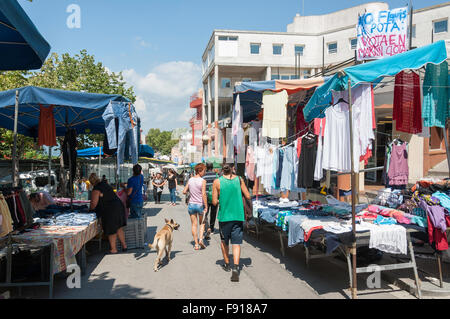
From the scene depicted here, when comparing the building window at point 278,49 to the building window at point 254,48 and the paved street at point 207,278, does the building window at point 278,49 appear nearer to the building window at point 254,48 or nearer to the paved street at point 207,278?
the building window at point 254,48

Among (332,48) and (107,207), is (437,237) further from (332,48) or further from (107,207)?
A: (332,48)

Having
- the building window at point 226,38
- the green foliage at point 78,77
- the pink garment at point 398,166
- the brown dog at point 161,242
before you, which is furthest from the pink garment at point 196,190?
the building window at point 226,38

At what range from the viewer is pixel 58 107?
9.05 m

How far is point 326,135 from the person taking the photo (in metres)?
5.46

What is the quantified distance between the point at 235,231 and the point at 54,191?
15.1 meters

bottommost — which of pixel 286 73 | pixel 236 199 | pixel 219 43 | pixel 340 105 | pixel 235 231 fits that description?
pixel 235 231

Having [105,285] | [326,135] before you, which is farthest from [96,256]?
[326,135]

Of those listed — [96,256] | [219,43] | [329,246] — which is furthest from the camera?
[219,43]

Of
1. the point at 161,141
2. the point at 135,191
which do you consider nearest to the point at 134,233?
the point at 135,191

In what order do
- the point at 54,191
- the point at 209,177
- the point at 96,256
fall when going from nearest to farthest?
1. the point at 96,256
2. the point at 209,177
3. the point at 54,191

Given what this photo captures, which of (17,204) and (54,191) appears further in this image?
(54,191)

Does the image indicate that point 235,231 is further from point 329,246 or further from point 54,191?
point 54,191

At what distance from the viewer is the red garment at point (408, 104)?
6.04 meters
